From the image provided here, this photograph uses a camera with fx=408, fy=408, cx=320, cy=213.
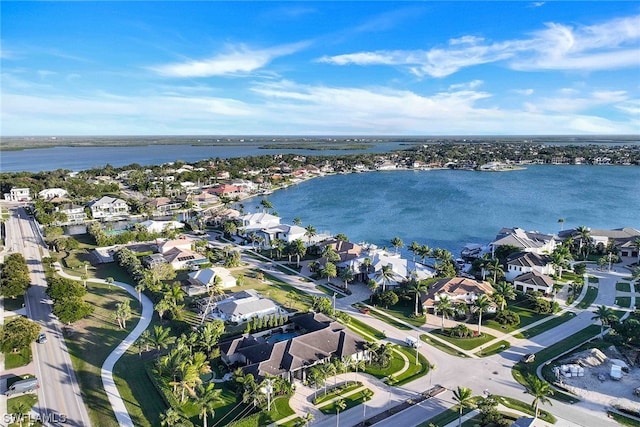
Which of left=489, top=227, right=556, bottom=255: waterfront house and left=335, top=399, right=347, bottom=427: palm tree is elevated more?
left=489, top=227, right=556, bottom=255: waterfront house

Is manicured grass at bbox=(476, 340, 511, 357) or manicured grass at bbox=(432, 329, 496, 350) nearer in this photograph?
manicured grass at bbox=(476, 340, 511, 357)

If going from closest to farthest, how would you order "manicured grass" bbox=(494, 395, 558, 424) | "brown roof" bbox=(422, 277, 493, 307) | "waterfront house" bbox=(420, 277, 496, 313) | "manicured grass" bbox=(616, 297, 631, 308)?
"manicured grass" bbox=(494, 395, 558, 424) → "waterfront house" bbox=(420, 277, 496, 313) → "brown roof" bbox=(422, 277, 493, 307) → "manicured grass" bbox=(616, 297, 631, 308)

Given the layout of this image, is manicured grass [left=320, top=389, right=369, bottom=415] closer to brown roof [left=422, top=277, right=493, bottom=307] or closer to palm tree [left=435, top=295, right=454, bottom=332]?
palm tree [left=435, top=295, right=454, bottom=332]

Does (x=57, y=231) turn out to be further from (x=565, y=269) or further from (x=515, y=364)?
(x=565, y=269)

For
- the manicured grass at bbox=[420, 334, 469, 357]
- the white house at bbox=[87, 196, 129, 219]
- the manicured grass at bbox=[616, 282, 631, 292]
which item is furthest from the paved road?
the manicured grass at bbox=[616, 282, 631, 292]

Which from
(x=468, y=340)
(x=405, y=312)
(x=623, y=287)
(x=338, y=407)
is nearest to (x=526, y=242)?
(x=623, y=287)

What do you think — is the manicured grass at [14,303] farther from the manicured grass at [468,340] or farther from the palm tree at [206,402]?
the manicured grass at [468,340]

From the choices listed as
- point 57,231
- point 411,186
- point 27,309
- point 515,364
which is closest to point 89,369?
point 27,309
